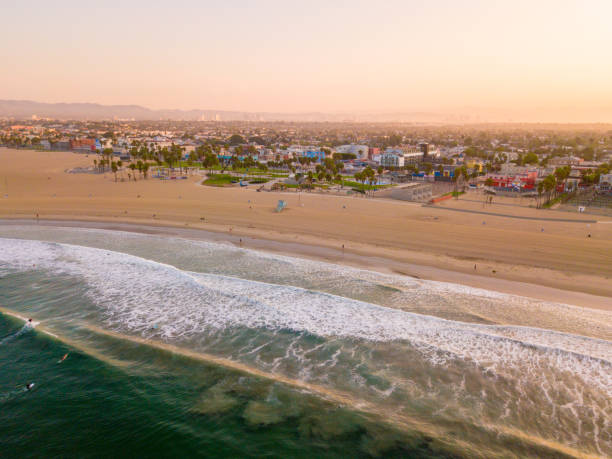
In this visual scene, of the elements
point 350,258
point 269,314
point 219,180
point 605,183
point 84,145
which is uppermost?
point 84,145

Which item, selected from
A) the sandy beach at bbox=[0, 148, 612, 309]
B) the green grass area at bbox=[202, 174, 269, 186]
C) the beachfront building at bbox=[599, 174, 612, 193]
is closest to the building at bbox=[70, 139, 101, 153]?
the sandy beach at bbox=[0, 148, 612, 309]

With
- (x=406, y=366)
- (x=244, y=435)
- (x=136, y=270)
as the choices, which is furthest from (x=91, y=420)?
(x=136, y=270)

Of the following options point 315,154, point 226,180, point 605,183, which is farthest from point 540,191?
point 315,154

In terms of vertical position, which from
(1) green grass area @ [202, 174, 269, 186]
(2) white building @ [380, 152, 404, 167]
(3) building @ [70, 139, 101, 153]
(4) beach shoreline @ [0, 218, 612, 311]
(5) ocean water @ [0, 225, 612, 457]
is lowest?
(5) ocean water @ [0, 225, 612, 457]

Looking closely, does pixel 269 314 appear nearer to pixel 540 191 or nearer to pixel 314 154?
pixel 540 191

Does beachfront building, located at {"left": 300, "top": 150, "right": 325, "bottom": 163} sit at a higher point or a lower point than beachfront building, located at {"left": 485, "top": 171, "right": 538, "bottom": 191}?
higher

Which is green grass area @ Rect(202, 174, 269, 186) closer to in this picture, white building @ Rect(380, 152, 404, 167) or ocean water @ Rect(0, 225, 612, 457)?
white building @ Rect(380, 152, 404, 167)

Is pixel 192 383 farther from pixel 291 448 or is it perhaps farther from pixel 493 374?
pixel 493 374
